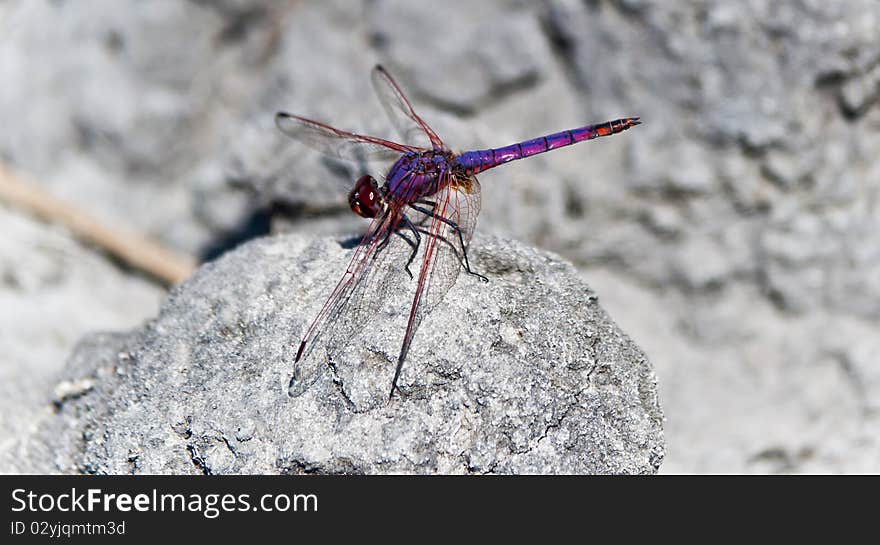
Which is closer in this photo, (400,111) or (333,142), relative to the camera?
(333,142)

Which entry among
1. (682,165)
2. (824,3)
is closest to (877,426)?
(682,165)

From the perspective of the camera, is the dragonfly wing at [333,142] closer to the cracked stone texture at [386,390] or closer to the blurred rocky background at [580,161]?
the blurred rocky background at [580,161]

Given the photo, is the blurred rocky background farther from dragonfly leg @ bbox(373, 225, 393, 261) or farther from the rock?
dragonfly leg @ bbox(373, 225, 393, 261)

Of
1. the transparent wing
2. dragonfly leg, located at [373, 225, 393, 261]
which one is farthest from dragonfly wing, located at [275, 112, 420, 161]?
dragonfly leg, located at [373, 225, 393, 261]

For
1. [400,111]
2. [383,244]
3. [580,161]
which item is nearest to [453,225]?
[383,244]

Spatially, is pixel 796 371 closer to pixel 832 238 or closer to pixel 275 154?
pixel 832 238

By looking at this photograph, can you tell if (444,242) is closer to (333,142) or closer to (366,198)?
(366,198)
